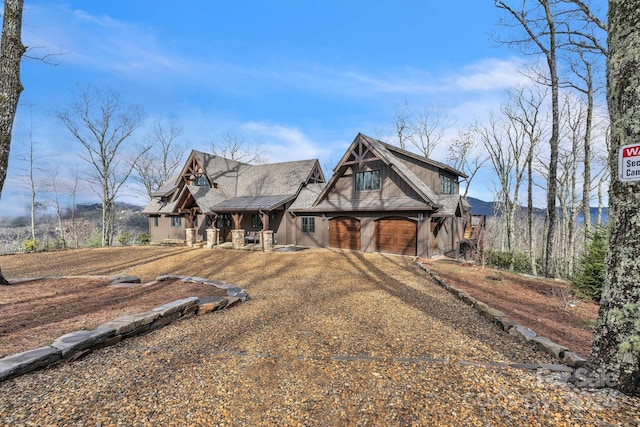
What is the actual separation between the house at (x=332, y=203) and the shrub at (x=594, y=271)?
5586 mm

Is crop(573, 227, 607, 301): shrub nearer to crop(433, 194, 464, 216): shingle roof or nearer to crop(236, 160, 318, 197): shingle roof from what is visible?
crop(433, 194, 464, 216): shingle roof

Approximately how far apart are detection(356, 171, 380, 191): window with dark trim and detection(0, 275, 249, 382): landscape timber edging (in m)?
11.7

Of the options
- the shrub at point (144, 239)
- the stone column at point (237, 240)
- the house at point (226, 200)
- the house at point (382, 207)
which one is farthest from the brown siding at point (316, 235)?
the shrub at point (144, 239)

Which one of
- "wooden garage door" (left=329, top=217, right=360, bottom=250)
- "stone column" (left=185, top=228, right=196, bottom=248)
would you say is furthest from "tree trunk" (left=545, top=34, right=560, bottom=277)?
"stone column" (left=185, top=228, right=196, bottom=248)

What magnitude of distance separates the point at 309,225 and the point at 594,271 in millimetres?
13873

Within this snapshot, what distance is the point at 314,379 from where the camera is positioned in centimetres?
347

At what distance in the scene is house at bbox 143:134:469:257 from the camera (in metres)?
15.1

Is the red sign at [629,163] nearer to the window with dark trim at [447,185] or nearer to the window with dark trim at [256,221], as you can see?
the window with dark trim at [447,185]

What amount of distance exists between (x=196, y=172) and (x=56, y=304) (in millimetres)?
17688

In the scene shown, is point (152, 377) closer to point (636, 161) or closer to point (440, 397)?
point (440, 397)

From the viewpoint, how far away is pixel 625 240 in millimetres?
A: 2871

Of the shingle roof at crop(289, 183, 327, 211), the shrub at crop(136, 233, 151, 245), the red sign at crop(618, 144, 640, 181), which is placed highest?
the shingle roof at crop(289, 183, 327, 211)

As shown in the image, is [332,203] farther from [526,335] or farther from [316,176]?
[526,335]

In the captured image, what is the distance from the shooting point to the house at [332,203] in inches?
594
